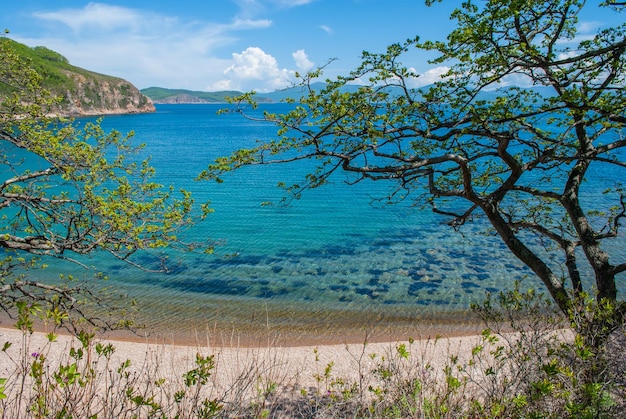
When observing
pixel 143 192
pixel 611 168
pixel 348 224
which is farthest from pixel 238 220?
pixel 611 168

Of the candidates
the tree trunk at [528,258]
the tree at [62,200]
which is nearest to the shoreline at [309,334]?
the tree at [62,200]

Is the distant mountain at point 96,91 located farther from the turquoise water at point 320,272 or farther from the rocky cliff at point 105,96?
the turquoise water at point 320,272

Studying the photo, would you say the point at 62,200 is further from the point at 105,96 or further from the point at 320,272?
the point at 105,96

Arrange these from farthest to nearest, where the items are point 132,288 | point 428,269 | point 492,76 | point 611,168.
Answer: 1. point 611,168
2. point 428,269
3. point 132,288
4. point 492,76

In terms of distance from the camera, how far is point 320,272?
19.4 metres

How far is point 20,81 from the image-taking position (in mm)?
8602

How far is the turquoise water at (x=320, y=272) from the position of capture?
15.7m

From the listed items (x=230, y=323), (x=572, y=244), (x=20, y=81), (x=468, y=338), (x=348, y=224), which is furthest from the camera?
(x=348, y=224)

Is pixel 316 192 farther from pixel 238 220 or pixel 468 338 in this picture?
pixel 468 338

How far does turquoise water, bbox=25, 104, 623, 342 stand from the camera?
15688 millimetres

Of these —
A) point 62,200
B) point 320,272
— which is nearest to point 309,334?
point 320,272

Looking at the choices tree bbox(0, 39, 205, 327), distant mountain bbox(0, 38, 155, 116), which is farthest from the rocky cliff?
tree bbox(0, 39, 205, 327)

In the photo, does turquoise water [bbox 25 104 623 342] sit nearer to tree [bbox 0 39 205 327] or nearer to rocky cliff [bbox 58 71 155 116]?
tree [bbox 0 39 205 327]

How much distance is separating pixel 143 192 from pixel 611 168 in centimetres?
4769
